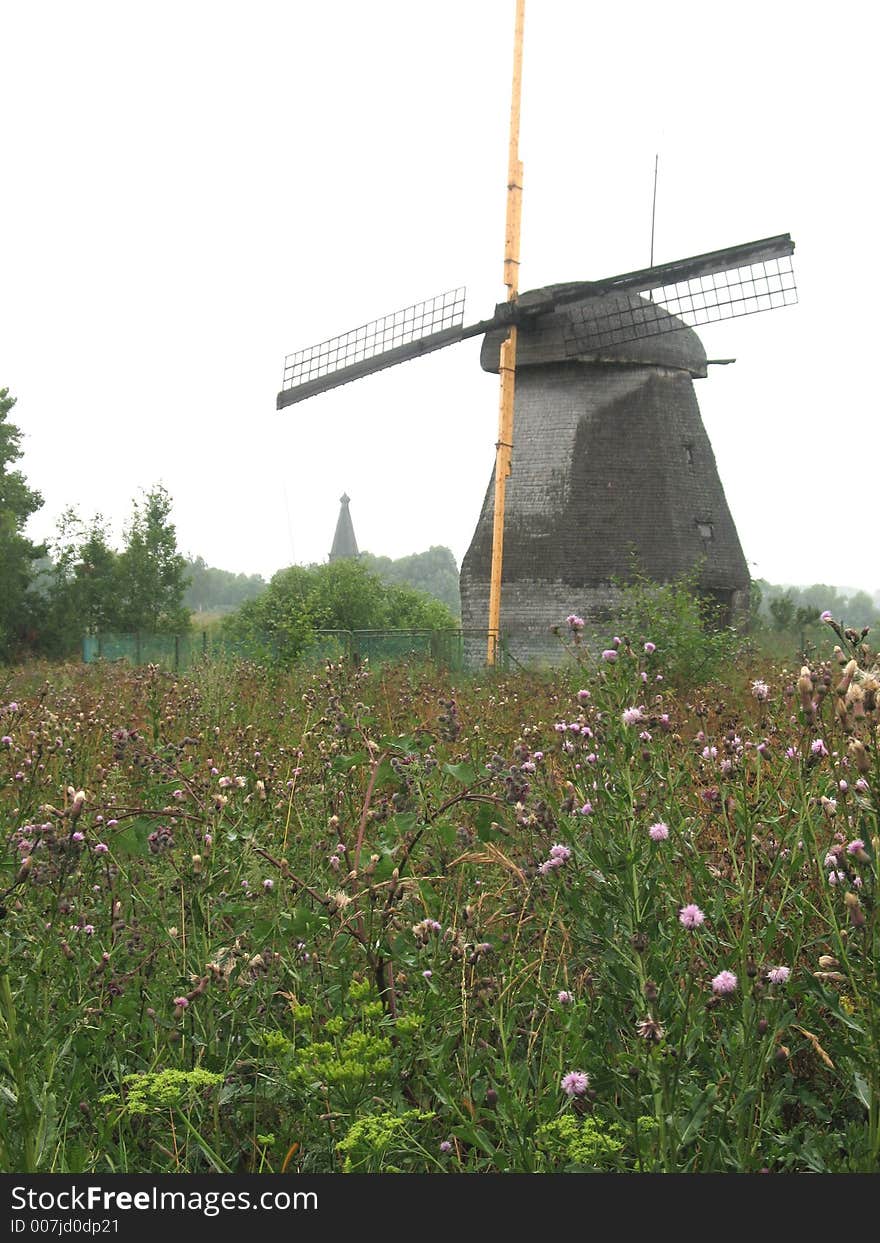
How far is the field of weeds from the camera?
2.25m

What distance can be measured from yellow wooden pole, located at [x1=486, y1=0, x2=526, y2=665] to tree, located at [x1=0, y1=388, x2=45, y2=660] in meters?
18.0

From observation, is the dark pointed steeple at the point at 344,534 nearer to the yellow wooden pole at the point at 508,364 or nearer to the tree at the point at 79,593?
the tree at the point at 79,593

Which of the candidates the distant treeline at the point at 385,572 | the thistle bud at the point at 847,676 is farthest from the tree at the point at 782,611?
the distant treeline at the point at 385,572

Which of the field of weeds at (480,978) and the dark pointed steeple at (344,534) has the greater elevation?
the dark pointed steeple at (344,534)

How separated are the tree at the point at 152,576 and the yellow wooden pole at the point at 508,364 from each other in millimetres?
20997

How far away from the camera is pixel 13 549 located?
104 feet

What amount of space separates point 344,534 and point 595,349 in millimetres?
86319

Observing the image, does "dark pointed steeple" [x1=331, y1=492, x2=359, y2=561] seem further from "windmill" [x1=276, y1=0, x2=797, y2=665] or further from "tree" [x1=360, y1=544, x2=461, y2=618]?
"windmill" [x1=276, y1=0, x2=797, y2=665]

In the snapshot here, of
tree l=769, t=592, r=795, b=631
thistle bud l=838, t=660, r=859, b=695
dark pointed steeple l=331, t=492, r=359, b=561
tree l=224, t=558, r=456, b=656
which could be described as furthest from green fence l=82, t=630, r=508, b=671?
dark pointed steeple l=331, t=492, r=359, b=561

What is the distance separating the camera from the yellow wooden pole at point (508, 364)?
17.1m

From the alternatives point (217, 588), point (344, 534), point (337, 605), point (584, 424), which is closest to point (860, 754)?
point (584, 424)

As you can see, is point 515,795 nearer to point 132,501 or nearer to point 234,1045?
point 234,1045

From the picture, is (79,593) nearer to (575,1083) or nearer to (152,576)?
(152,576)

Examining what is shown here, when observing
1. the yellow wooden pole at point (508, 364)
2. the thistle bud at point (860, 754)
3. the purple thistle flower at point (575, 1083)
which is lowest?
the purple thistle flower at point (575, 1083)
